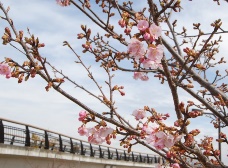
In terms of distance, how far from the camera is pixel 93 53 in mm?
5207

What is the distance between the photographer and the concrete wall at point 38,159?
1312cm

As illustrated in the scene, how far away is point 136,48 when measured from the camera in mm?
3076

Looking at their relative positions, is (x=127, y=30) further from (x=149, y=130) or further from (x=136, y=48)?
(x=149, y=130)

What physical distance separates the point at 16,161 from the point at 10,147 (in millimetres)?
1622

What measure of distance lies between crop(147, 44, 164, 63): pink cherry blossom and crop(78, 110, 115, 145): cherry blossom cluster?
2.68ft

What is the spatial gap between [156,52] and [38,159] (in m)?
14.2

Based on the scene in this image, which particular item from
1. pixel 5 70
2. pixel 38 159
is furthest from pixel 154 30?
pixel 38 159

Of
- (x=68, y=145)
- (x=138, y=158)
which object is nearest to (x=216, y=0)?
(x=68, y=145)

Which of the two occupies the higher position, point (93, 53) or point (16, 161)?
point (93, 53)

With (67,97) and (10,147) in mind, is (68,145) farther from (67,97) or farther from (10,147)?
(67,97)

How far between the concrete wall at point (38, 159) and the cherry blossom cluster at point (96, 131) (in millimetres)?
9419

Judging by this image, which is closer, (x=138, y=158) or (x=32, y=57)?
(x=32, y=57)

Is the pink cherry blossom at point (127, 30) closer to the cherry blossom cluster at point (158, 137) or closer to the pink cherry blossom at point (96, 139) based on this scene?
the cherry blossom cluster at point (158, 137)

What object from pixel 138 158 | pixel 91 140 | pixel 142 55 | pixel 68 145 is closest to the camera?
pixel 142 55
